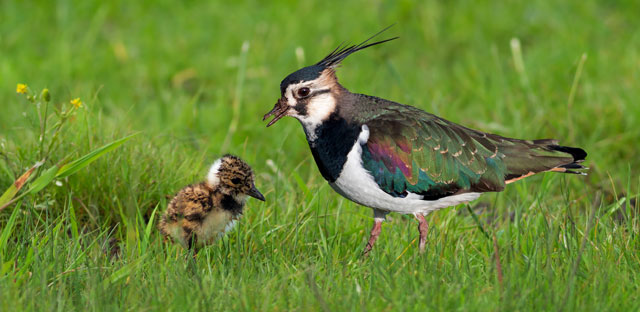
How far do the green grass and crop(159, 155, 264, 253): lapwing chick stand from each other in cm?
14

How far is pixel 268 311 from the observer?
4.04m

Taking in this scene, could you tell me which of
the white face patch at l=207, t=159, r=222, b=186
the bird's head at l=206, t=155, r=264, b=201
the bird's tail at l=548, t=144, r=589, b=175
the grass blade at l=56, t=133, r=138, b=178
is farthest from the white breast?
the grass blade at l=56, t=133, r=138, b=178

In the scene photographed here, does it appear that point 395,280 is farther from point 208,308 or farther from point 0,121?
point 0,121

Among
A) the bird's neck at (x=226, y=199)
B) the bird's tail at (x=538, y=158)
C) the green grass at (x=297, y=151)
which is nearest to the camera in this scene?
the green grass at (x=297, y=151)

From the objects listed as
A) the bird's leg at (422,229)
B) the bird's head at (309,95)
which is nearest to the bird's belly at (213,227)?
the bird's head at (309,95)

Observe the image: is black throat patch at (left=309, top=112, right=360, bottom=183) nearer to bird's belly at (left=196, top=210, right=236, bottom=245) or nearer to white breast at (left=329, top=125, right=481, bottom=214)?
white breast at (left=329, top=125, right=481, bottom=214)

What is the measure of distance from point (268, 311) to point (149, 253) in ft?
2.83

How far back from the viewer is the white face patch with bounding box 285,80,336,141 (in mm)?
5016

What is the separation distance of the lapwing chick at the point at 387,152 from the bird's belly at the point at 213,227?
65cm

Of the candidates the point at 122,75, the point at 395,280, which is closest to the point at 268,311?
the point at 395,280

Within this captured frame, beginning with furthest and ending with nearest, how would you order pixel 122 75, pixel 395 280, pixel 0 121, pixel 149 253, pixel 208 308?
pixel 122 75, pixel 0 121, pixel 149 253, pixel 395 280, pixel 208 308

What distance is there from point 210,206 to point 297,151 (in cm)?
269

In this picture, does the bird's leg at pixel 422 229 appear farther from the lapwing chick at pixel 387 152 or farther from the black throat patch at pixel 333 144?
the black throat patch at pixel 333 144

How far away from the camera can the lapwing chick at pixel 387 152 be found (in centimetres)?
486
